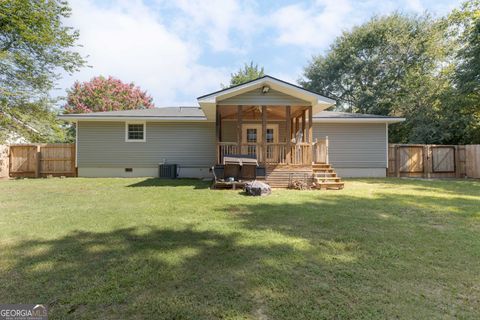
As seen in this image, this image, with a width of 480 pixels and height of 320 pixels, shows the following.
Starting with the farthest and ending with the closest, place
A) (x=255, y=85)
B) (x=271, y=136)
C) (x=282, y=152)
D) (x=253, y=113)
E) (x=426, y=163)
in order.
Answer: (x=426, y=163) → (x=271, y=136) → (x=253, y=113) → (x=282, y=152) → (x=255, y=85)

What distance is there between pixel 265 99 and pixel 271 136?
4103 mm

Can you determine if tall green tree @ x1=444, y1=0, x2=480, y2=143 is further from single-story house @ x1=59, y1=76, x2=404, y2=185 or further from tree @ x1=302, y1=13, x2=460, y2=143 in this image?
single-story house @ x1=59, y1=76, x2=404, y2=185

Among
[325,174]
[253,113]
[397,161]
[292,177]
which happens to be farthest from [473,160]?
[253,113]

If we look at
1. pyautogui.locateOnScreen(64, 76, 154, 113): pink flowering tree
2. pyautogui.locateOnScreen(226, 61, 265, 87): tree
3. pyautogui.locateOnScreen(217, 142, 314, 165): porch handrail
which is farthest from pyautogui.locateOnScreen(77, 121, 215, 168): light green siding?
pyautogui.locateOnScreen(226, 61, 265, 87): tree

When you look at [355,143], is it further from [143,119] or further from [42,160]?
[42,160]

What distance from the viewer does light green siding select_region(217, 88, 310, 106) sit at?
9266 millimetres

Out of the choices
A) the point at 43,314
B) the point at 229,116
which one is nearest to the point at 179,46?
the point at 229,116

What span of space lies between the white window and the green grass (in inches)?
289

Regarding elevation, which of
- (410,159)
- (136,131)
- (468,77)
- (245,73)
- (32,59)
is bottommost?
(410,159)

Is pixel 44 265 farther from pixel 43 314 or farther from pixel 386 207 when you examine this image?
pixel 386 207

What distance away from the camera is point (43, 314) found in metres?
2.05

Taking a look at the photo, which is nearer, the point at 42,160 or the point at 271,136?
the point at 42,160

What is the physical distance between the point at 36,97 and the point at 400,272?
58.3 ft

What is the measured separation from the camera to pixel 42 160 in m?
12.9
